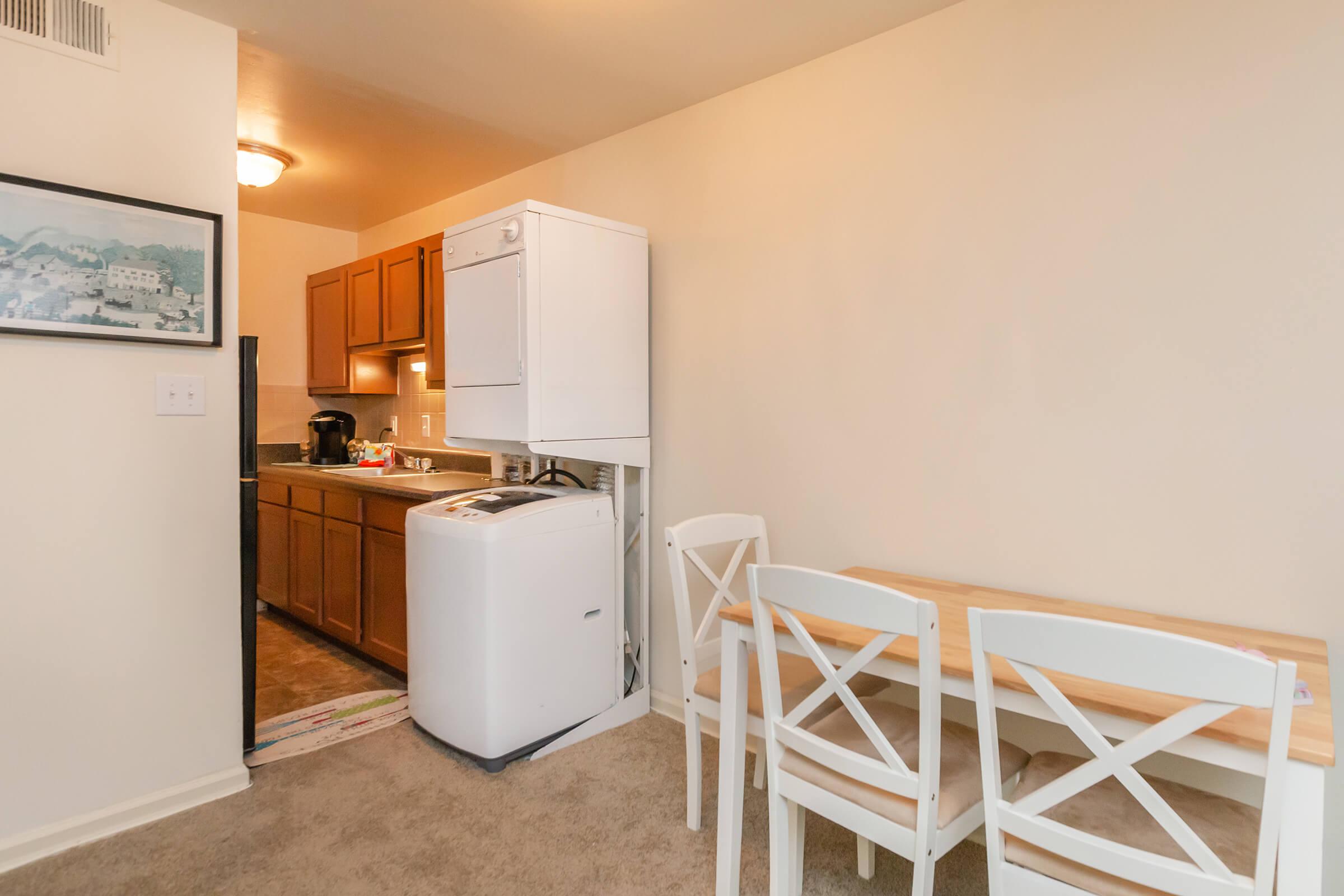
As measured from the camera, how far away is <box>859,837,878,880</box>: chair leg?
1.84 meters

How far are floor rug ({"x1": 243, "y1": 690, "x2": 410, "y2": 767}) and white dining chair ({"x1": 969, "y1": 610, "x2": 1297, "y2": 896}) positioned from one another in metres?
2.34

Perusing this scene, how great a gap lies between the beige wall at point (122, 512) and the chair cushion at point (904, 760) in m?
1.88

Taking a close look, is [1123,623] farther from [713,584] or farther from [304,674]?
[304,674]

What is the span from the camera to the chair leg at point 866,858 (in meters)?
1.84

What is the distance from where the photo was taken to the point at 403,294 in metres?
3.73

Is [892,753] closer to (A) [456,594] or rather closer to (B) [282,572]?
(A) [456,594]

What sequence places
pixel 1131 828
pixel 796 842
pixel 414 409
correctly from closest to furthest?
pixel 1131 828 → pixel 796 842 → pixel 414 409

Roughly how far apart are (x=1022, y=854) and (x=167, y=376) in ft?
8.27

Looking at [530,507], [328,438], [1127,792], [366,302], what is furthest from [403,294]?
[1127,792]

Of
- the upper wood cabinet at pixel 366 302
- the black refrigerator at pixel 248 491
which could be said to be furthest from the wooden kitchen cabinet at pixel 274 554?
the black refrigerator at pixel 248 491

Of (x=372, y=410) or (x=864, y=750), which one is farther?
(x=372, y=410)

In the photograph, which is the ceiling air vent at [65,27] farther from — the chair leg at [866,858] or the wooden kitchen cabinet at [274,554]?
the chair leg at [866,858]

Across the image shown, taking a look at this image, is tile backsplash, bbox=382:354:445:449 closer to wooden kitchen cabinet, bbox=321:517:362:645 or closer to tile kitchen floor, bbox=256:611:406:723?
wooden kitchen cabinet, bbox=321:517:362:645

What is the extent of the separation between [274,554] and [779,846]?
361cm
